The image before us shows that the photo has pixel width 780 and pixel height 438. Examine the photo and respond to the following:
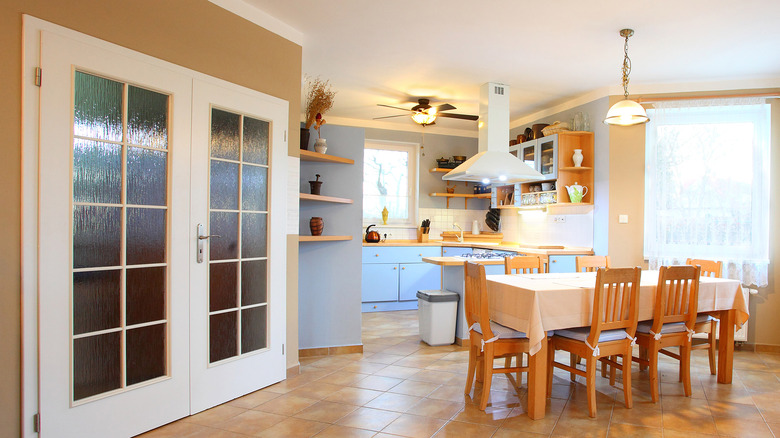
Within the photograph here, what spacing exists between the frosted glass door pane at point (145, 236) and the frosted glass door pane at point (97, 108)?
432mm

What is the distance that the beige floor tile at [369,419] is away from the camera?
2.77 metres

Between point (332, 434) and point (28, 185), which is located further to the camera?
point (332, 434)

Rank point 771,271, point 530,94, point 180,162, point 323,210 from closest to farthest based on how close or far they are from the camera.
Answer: point 180,162 → point 323,210 → point 771,271 → point 530,94

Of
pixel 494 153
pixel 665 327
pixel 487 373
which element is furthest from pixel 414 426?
pixel 494 153

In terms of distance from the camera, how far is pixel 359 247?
444 cm

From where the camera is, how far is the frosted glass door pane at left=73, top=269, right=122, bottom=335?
232cm

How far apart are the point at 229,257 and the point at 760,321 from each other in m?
5.14

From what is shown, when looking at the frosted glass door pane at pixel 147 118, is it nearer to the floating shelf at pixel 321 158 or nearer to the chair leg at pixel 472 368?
the floating shelf at pixel 321 158

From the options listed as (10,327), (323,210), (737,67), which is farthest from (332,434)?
(737,67)

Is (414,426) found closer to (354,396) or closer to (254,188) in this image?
(354,396)

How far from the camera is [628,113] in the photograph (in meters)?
3.62

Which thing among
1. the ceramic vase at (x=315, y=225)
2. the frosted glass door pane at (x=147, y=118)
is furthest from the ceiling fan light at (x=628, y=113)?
the frosted glass door pane at (x=147, y=118)

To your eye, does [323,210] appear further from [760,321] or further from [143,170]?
[760,321]

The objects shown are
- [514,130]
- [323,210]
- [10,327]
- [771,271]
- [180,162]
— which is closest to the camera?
[10,327]
